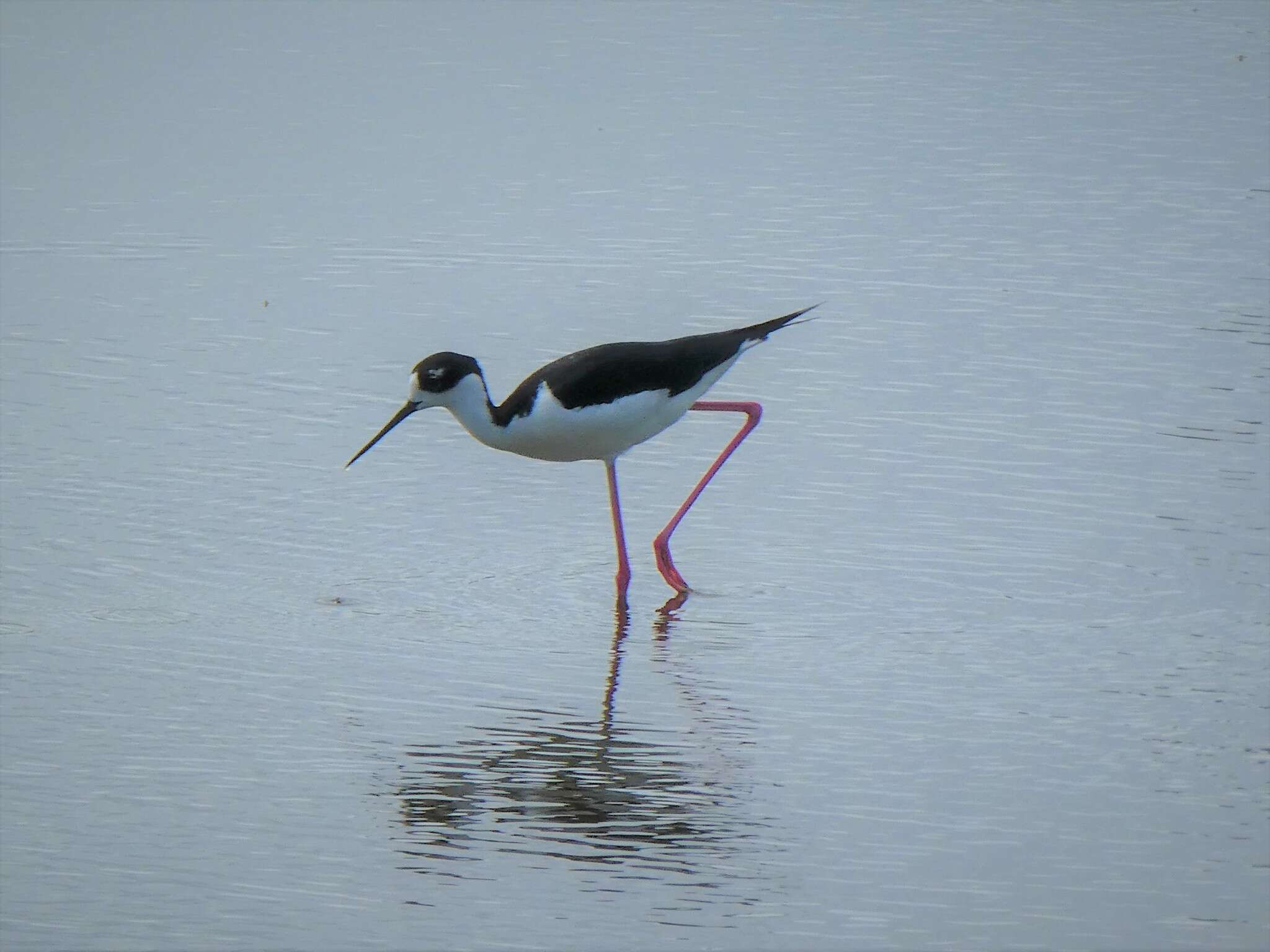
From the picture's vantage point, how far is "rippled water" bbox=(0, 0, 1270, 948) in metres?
5.17

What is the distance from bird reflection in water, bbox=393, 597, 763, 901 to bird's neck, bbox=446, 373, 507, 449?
1.40 meters

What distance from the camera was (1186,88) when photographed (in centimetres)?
1416

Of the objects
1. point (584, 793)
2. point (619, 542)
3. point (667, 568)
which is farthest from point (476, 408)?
point (584, 793)

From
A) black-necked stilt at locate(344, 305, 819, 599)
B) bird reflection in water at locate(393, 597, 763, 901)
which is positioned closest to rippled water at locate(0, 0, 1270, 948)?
bird reflection in water at locate(393, 597, 763, 901)

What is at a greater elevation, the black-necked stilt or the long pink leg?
the black-necked stilt

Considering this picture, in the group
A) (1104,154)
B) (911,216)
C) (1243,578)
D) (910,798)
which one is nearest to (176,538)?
(910,798)

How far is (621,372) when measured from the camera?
24.4ft

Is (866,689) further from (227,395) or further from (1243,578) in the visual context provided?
(227,395)

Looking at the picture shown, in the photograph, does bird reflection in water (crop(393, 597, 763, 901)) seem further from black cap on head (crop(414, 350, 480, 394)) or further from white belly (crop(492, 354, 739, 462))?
black cap on head (crop(414, 350, 480, 394))

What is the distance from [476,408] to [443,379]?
153mm

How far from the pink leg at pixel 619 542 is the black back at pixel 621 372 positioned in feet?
1.12

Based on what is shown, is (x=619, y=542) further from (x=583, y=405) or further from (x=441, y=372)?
(x=441, y=372)

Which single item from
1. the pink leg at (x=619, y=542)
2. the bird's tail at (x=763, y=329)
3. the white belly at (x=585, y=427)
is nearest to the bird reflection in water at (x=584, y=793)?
the pink leg at (x=619, y=542)

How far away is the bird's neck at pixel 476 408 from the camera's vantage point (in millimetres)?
7242
